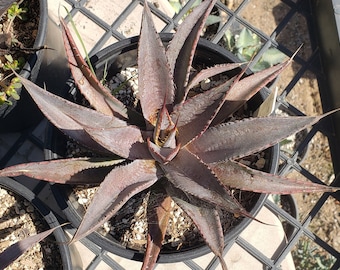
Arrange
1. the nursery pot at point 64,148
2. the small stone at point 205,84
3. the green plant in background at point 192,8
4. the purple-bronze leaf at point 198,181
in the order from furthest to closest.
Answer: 1. the green plant in background at point 192,8
2. the small stone at point 205,84
3. the nursery pot at point 64,148
4. the purple-bronze leaf at point 198,181

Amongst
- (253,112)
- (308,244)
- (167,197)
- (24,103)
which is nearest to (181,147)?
(167,197)

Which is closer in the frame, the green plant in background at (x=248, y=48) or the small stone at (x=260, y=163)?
the small stone at (x=260, y=163)

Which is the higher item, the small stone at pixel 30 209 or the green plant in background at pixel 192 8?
the green plant in background at pixel 192 8

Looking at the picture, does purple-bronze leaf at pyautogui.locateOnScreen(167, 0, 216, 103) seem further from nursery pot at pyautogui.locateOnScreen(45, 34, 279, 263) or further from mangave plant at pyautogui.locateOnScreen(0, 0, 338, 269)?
nursery pot at pyautogui.locateOnScreen(45, 34, 279, 263)

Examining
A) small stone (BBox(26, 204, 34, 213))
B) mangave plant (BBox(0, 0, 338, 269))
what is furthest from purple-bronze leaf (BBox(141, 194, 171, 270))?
small stone (BBox(26, 204, 34, 213))

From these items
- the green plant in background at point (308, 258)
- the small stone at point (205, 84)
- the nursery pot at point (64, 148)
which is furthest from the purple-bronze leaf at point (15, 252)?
the green plant in background at point (308, 258)

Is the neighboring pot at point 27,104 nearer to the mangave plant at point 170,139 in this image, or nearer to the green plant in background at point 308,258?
the mangave plant at point 170,139
